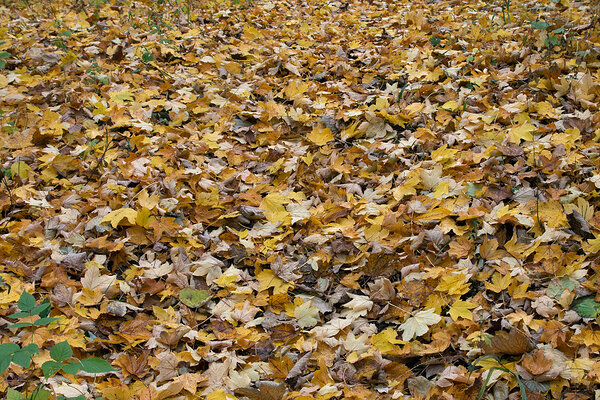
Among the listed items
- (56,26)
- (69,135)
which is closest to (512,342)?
(69,135)

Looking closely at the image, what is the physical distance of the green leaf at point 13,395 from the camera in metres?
1.72

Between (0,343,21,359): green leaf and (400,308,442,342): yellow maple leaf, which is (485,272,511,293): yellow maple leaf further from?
(0,343,21,359): green leaf

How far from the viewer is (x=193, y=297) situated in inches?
91.0

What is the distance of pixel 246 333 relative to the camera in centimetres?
215

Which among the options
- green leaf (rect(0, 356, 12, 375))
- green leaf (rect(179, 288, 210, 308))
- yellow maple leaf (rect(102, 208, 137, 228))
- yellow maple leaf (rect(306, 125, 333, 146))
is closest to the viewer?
green leaf (rect(0, 356, 12, 375))

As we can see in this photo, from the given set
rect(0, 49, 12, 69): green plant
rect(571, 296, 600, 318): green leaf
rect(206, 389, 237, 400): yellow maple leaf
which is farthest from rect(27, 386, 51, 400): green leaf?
rect(0, 49, 12, 69): green plant

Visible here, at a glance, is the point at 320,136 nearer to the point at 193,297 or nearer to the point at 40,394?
the point at 193,297

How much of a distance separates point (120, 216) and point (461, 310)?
1.87 meters

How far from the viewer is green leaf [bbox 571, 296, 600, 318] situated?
1965mm

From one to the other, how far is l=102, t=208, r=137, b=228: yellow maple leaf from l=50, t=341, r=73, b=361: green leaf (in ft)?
3.25

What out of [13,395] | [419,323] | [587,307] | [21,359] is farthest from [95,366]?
[587,307]

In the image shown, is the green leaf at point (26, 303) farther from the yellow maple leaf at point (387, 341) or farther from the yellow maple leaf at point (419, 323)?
the yellow maple leaf at point (419, 323)

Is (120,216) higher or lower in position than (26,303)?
lower

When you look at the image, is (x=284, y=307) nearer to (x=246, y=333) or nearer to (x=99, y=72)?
(x=246, y=333)
